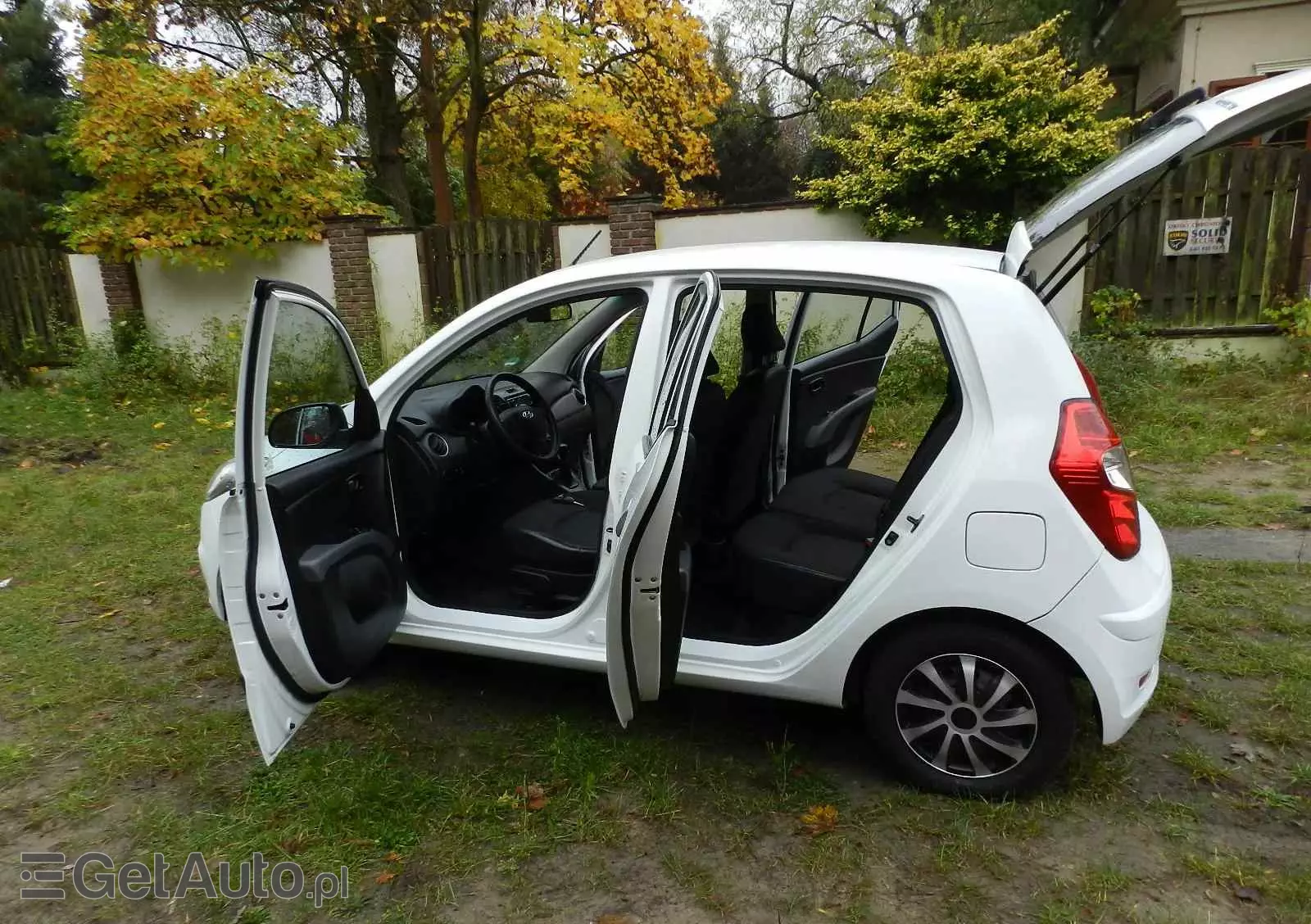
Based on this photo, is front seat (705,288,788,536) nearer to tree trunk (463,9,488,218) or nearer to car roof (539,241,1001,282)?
car roof (539,241,1001,282)

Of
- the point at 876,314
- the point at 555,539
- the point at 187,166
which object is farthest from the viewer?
the point at 187,166

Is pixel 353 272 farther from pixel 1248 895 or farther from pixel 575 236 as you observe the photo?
pixel 1248 895

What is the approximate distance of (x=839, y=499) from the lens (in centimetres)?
331

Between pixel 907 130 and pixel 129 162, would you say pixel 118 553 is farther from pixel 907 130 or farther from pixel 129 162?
pixel 907 130

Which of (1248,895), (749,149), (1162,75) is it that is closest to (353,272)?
(1248,895)

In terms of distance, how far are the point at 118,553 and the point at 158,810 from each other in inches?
106

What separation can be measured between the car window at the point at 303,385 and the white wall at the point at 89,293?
9.00 m

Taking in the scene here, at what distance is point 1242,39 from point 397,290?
1065 cm

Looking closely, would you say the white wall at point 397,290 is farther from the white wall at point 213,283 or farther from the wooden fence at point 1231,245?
the wooden fence at point 1231,245

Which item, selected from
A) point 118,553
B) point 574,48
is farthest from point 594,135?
point 118,553

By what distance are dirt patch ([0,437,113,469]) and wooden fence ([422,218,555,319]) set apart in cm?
362

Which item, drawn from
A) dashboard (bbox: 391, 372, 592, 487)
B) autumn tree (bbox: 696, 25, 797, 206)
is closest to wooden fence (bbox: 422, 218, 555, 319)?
dashboard (bbox: 391, 372, 592, 487)

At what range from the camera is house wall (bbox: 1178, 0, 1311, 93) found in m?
9.90

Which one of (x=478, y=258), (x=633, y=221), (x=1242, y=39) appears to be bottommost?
(x=478, y=258)
